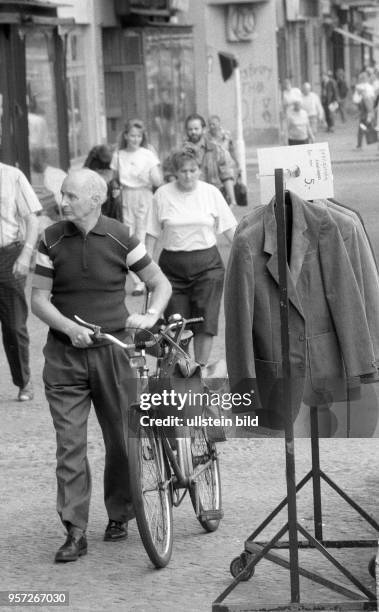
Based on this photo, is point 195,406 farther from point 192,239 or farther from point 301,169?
point 192,239

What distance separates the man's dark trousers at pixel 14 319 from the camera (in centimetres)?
939

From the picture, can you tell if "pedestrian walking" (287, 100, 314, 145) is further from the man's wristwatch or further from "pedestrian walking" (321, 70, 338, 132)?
the man's wristwatch

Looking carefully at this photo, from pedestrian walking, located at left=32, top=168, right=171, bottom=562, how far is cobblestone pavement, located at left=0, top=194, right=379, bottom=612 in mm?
245

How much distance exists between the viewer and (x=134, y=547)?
639 centimetres

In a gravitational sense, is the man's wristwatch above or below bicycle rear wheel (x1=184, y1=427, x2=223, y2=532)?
above

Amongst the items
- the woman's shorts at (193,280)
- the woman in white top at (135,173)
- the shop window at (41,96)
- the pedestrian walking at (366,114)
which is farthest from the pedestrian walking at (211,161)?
the pedestrian walking at (366,114)

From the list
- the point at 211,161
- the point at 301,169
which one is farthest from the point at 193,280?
the point at 211,161

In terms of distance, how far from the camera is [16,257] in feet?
30.7

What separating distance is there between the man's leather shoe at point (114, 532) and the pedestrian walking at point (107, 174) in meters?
7.55

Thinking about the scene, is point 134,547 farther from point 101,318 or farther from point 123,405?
point 101,318

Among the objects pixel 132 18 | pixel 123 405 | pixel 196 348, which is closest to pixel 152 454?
pixel 123 405

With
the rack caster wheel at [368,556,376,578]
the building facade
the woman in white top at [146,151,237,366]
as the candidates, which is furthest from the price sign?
the building facade

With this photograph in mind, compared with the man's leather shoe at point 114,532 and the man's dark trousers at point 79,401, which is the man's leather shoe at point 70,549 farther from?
the man's leather shoe at point 114,532

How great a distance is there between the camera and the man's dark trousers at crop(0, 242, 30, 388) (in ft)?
30.8
